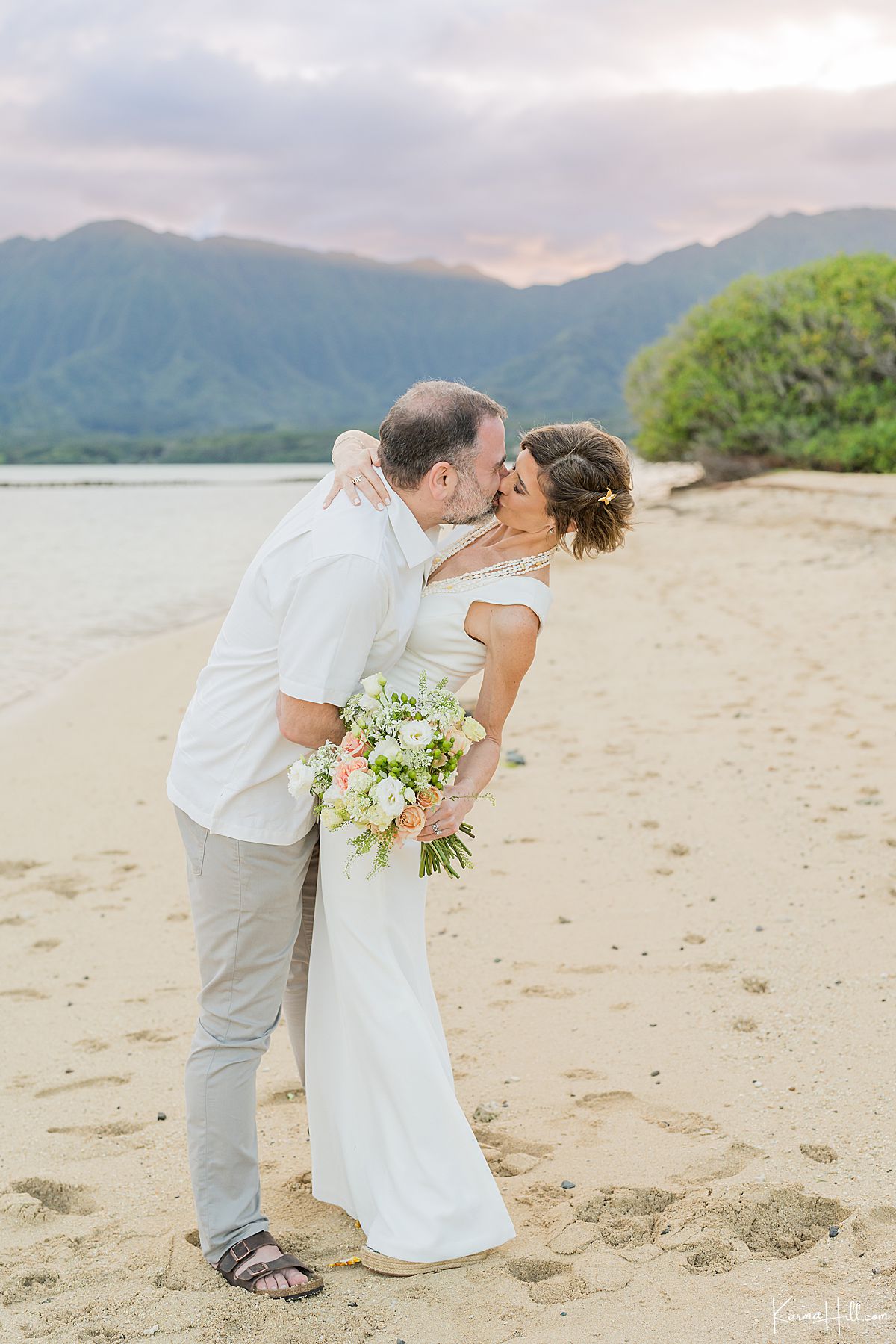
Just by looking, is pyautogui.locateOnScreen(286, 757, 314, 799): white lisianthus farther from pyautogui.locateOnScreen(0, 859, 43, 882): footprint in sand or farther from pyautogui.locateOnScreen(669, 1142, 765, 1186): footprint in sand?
pyautogui.locateOnScreen(0, 859, 43, 882): footprint in sand

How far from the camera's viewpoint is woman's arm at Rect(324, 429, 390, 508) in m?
2.86

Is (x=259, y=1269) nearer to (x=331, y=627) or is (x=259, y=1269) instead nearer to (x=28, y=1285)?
(x=28, y=1285)

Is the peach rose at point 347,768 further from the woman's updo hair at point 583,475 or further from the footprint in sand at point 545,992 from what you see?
the footprint in sand at point 545,992

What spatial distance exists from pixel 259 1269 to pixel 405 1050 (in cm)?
69

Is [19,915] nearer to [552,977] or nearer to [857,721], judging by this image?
[552,977]

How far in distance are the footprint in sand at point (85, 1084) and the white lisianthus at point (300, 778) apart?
2047 mm

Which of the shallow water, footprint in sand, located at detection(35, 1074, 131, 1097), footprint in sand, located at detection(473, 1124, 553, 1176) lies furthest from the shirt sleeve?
the shallow water

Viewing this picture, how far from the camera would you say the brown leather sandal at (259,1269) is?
2.93 m

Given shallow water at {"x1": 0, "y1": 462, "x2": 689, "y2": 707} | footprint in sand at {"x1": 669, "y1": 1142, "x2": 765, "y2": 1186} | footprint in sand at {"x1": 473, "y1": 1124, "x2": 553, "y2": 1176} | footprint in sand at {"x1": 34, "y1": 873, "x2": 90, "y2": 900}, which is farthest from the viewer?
shallow water at {"x1": 0, "y1": 462, "x2": 689, "y2": 707}

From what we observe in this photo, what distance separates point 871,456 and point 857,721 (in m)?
25.4

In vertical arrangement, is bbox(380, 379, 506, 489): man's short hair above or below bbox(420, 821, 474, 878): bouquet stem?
above

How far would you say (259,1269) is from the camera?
2967mm

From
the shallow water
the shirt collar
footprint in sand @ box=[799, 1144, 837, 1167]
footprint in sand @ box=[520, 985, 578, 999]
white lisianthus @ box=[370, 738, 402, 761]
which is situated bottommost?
the shallow water

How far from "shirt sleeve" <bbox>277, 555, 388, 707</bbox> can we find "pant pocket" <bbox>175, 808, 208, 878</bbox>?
557 millimetres
